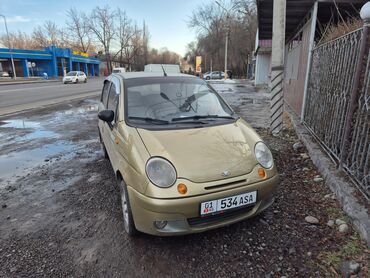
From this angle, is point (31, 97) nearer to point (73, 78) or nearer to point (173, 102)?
point (173, 102)

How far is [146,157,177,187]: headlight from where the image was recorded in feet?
7.80

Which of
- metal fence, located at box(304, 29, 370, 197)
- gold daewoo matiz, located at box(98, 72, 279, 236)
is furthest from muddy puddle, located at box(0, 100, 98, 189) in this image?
metal fence, located at box(304, 29, 370, 197)

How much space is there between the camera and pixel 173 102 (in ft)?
11.5

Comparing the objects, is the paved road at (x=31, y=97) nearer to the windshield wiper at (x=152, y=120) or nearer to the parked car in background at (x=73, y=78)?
the windshield wiper at (x=152, y=120)

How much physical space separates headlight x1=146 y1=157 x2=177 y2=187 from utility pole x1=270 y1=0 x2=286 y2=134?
4.50m

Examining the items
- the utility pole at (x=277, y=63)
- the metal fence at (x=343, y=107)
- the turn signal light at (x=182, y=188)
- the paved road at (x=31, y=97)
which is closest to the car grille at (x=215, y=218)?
the turn signal light at (x=182, y=188)

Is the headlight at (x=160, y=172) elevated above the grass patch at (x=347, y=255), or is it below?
above

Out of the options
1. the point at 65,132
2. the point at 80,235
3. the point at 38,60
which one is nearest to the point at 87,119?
the point at 65,132

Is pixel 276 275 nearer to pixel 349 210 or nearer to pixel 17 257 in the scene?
pixel 349 210

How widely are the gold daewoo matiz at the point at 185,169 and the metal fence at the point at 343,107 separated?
3.88ft

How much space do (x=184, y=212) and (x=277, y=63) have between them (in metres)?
4.91

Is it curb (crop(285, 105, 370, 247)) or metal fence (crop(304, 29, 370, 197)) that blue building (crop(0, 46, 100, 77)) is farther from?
A: curb (crop(285, 105, 370, 247))

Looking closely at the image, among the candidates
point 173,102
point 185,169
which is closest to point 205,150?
point 185,169

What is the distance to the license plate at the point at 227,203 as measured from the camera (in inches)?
93.5
